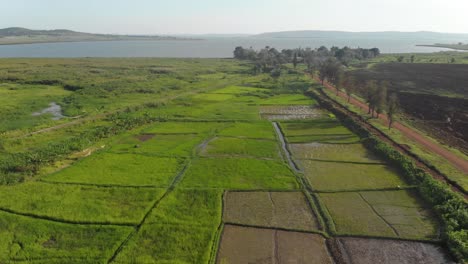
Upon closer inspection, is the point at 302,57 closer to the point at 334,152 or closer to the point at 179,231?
the point at 334,152

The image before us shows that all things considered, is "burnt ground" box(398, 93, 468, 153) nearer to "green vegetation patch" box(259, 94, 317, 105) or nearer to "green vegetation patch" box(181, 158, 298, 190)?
"green vegetation patch" box(259, 94, 317, 105)

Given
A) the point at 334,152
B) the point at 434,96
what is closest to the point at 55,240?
the point at 334,152

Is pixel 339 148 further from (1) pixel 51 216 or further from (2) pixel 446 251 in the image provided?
(1) pixel 51 216

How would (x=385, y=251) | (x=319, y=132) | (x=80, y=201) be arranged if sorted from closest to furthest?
1. (x=385, y=251)
2. (x=80, y=201)
3. (x=319, y=132)

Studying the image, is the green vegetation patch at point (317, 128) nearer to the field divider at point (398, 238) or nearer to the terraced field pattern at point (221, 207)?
the terraced field pattern at point (221, 207)

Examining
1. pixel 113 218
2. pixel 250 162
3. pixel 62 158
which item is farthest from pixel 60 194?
pixel 250 162

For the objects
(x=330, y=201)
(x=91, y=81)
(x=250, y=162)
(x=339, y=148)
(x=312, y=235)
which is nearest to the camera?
(x=312, y=235)

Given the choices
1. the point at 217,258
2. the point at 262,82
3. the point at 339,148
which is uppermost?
the point at 262,82
